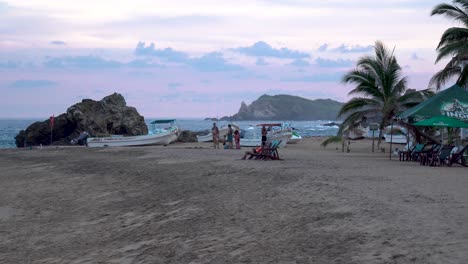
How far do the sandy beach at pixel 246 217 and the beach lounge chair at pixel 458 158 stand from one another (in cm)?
228

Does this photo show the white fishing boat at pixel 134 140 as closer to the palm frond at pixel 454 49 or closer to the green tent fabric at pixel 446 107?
the palm frond at pixel 454 49

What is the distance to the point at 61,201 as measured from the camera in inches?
564

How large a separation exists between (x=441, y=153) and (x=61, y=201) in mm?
11220

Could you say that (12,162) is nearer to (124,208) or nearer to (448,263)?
(124,208)

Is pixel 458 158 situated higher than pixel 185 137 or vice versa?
pixel 458 158

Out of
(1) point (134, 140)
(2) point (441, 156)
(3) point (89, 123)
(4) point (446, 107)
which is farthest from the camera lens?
(3) point (89, 123)

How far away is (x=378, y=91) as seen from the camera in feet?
85.1

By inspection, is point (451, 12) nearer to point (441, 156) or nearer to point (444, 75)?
point (444, 75)

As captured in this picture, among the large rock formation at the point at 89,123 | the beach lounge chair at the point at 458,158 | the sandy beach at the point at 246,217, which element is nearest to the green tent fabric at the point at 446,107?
the beach lounge chair at the point at 458,158

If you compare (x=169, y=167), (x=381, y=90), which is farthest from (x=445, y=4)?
(x=169, y=167)

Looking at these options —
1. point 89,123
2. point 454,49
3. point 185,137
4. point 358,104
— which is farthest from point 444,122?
point 89,123

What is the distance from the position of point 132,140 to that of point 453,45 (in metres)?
24.0

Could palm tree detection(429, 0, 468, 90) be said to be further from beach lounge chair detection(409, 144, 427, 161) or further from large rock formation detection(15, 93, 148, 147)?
large rock formation detection(15, 93, 148, 147)

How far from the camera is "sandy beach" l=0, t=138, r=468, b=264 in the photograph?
715cm
